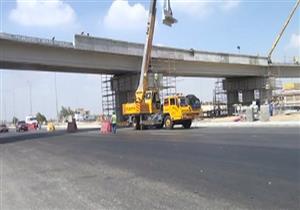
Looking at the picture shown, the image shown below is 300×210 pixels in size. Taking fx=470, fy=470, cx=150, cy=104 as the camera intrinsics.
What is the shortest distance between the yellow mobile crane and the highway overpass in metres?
8.16

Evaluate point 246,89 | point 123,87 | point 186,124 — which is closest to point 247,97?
point 246,89

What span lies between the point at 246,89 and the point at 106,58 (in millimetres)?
32620

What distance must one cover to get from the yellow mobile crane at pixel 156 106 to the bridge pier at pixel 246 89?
3510 cm

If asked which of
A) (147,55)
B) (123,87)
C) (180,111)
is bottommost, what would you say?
(180,111)

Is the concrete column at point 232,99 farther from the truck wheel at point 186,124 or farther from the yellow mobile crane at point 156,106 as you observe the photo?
the truck wheel at point 186,124

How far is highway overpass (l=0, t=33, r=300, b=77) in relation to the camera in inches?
1811

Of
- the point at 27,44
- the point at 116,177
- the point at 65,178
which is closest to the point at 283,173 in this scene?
the point at 116,177

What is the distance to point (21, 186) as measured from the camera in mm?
12188

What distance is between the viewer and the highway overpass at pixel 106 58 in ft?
151

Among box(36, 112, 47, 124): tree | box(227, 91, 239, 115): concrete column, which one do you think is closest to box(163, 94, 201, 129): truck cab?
box(227, 91, 239, 115): concrete column

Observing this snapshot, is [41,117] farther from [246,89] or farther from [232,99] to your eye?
[246,89]

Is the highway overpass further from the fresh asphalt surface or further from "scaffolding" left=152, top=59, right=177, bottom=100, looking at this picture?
the fresh asphalt surface

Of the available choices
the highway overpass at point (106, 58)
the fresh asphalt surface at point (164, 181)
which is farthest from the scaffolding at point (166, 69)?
the fresh asphalt surface at point (164, 181)

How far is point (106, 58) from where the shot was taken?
180 ft
